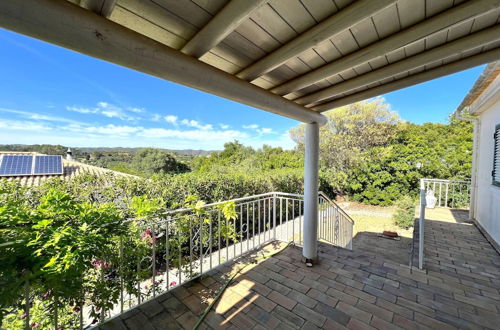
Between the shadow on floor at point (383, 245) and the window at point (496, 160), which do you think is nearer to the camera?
the window at point (496, 160)

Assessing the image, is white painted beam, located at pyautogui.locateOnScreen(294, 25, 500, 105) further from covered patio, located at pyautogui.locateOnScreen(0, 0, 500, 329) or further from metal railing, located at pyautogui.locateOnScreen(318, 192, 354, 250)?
metal railing, located at pyautogui.locateOnScreen(318, 192, 354, 250)

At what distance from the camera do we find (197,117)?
20.3 meters

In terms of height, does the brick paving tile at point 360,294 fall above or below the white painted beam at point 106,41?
below

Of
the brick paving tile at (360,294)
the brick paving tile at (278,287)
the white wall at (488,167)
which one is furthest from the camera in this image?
the white wall at (488,167)

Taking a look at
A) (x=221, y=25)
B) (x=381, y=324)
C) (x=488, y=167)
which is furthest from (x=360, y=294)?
(x=488, y=167)

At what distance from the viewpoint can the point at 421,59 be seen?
148 centimetres

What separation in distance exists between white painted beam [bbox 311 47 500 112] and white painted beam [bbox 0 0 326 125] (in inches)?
60.4

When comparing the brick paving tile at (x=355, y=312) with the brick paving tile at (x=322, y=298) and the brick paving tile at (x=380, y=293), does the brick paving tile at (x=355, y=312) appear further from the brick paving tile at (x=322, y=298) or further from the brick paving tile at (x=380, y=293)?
the brick paving tile at (x=380, y=293)

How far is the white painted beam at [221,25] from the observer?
0.94 m

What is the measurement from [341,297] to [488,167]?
4362mm

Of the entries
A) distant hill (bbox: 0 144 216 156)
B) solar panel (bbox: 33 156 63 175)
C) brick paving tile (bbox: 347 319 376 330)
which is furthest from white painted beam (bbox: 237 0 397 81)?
distant hill (bbox: 0 144 216 156)

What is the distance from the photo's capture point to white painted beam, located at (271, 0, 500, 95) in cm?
99

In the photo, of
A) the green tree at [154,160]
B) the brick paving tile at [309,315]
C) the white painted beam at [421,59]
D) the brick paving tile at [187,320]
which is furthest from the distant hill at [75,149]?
the white painted beam at [421,59]

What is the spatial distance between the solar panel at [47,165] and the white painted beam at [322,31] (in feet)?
21.8
